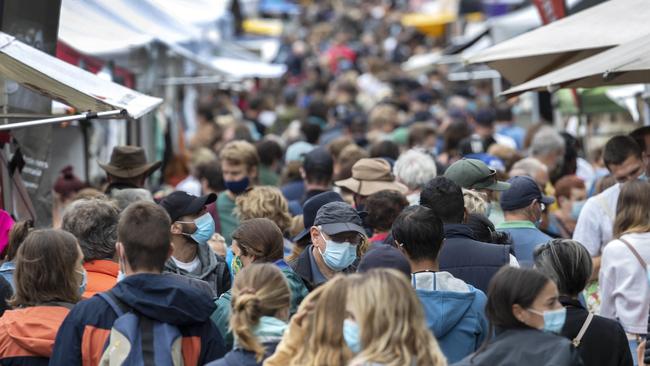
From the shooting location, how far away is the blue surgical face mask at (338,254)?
255 inches

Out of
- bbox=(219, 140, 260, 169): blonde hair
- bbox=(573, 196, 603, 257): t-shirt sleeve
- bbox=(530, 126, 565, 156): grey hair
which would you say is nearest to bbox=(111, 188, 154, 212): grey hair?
bbox=(219, 140, 260, 169): blonde hair

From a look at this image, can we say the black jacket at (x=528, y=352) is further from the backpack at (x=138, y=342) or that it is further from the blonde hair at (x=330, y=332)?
the backpack at (x=138, y=342)

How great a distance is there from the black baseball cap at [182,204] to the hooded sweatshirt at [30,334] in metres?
1.44

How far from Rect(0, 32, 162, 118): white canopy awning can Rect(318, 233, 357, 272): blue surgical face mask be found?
4.36ft

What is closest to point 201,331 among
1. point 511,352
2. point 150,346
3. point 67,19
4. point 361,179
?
point 150,346

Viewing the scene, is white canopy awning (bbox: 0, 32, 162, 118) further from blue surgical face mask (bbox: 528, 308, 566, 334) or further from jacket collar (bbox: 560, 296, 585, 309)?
blue surgical face mask (bbox: 528, 308, 566, 334)

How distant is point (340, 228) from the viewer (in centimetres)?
645

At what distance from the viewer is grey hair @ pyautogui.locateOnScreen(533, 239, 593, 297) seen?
18.9 feet

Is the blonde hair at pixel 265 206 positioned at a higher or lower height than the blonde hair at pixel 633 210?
lower

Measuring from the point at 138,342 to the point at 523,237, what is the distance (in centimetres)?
307

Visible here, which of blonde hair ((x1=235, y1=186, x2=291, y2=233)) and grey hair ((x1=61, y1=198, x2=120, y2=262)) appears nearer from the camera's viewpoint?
grey hair ((x1=61, y1=198, x2=120, y2=262))

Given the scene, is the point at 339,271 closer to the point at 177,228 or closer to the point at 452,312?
the point at 177,228

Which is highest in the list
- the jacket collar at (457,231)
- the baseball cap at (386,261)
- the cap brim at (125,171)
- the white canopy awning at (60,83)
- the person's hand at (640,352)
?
the white canopy awning at (60,83)

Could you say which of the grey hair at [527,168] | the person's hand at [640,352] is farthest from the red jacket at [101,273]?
the grey hair at [527,168]
